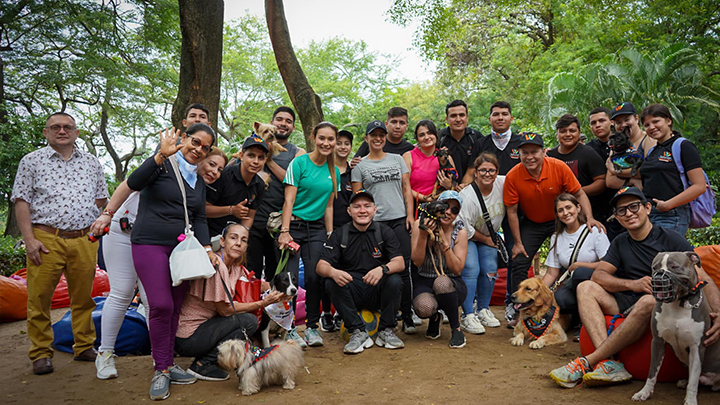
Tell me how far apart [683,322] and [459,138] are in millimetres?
3327

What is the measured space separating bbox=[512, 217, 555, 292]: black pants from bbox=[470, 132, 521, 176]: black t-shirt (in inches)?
33.0

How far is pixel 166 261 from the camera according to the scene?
3.81 meters

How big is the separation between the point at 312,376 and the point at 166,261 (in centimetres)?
150

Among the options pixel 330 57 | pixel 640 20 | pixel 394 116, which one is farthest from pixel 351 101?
pixel 394 116

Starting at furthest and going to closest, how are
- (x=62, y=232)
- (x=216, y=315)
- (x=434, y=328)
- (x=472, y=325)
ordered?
(x=472, y=325) < (x=434, y=328) < (x=62, y=232) < (x=216, y=315)

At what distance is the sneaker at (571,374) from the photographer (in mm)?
3662

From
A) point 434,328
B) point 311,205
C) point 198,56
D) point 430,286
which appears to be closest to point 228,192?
point 311,205

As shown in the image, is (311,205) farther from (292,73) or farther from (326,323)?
(292,73)

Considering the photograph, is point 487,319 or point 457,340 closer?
point 457,340

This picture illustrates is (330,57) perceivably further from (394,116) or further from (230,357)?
(230,357)

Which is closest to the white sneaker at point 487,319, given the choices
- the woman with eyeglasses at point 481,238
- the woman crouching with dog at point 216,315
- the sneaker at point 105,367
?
the woman with eyeglasses at point 481,238

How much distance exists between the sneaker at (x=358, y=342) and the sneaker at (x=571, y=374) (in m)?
1.76

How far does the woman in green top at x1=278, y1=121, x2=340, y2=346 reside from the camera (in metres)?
5.13

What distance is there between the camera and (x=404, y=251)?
541cm
